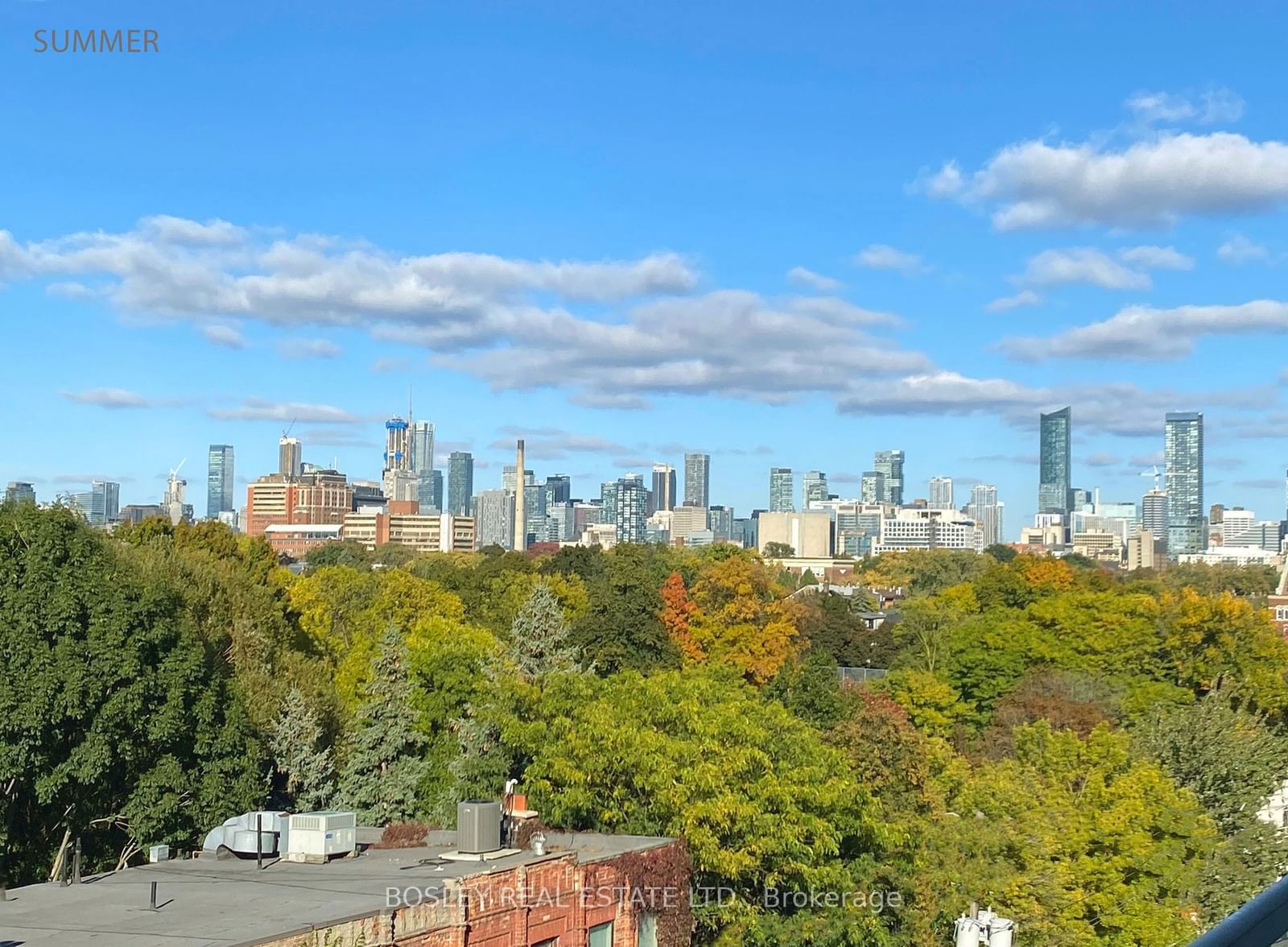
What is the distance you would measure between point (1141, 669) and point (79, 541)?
46740 millimetres

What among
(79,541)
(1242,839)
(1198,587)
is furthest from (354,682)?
(1198,587)

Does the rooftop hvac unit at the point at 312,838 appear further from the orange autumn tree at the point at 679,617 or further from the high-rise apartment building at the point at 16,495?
the orange autumn tree at the point at 679,617

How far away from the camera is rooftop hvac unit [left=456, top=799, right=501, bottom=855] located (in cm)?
1920

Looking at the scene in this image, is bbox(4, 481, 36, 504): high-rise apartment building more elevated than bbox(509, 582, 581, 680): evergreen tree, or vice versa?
bbox(4, 481, 36, 504): high-rise apartment building

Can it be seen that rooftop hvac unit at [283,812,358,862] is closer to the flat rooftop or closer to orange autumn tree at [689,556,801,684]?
the flat rooftop

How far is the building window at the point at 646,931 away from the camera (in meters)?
20.0

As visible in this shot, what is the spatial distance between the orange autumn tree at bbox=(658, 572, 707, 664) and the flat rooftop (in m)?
42.1

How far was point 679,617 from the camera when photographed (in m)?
65.8

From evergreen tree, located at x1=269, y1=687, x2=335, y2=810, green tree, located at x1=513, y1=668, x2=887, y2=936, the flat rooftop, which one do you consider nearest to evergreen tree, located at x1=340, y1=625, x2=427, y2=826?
evergreen tree, located at x1=269, y1=687, x2=335, y2=810

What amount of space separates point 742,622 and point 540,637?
1560cm

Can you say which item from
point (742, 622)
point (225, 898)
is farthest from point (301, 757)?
point (742, 622)

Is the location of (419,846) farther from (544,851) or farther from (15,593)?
(15,593)

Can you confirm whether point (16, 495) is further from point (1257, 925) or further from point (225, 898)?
point (1257, 925)

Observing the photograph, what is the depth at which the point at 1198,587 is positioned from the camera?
118 metres
